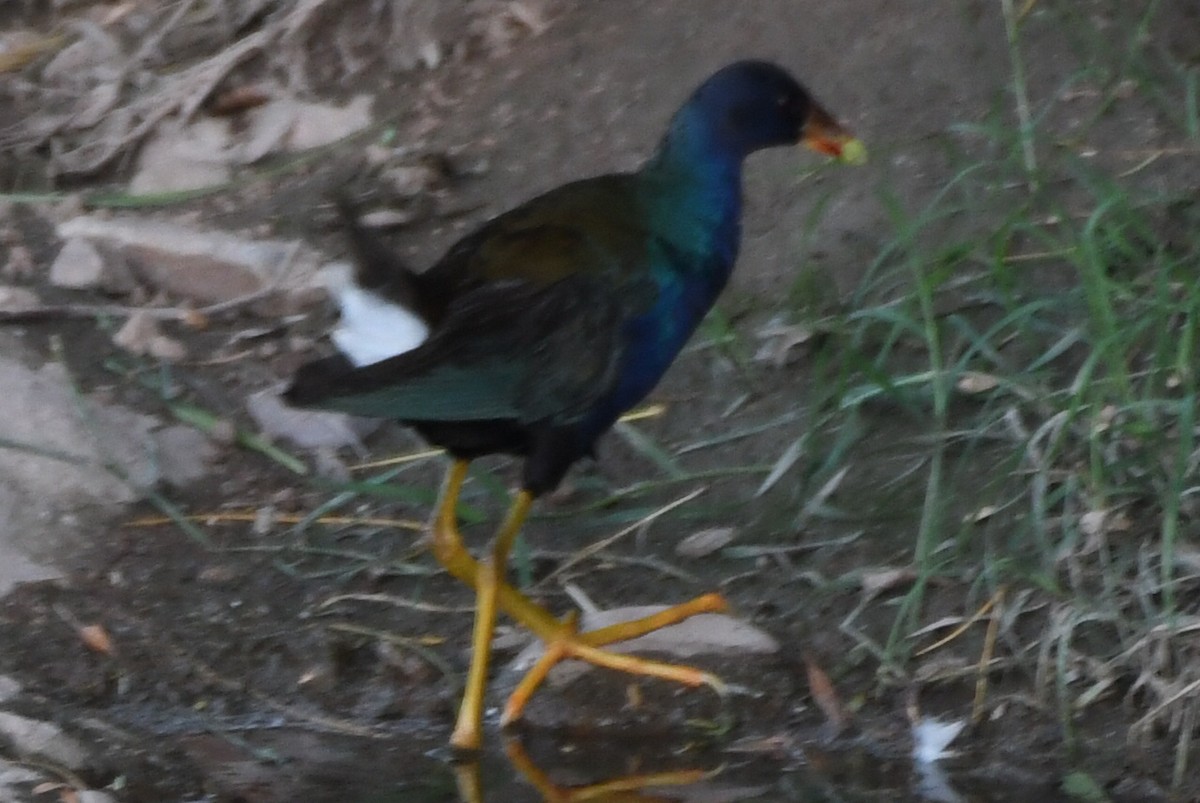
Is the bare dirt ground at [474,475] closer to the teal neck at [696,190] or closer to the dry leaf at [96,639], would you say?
the dry leaf at [96,639]

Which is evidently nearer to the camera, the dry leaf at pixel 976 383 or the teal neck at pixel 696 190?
the teal neck at pixel 696 190

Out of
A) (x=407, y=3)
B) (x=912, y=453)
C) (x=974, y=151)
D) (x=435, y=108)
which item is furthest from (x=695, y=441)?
(x=407, y=3)

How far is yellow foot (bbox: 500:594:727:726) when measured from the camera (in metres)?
2.91

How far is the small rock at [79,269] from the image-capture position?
171 inches

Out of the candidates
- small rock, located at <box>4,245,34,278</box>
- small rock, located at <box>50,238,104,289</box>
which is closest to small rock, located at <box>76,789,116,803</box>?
small rock, located at <box>50,238,104,289</box>

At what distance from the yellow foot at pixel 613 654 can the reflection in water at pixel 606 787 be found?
171 millimetres

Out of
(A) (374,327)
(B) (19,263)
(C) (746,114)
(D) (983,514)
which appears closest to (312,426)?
(A) (374,327)

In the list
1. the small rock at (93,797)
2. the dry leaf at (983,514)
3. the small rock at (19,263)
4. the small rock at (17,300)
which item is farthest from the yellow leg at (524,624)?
the small rock at (19,263)

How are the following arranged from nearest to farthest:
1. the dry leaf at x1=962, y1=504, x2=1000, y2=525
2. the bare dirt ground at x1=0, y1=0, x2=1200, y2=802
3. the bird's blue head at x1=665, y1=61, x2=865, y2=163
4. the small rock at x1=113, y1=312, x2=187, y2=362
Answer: the bare dirt ground at x1=0, y1=0, x2=1200, y2=802 < the dry leaf at x1=962, y1=504, x2=1000, y2=525 < the bird's blue head at x1=665, y1=61, x2=865, y2=163 < the small rock at x1=113, y1=312, x2=187, y2=362

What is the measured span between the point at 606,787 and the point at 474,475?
0.98 m

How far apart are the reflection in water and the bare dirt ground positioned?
3cm

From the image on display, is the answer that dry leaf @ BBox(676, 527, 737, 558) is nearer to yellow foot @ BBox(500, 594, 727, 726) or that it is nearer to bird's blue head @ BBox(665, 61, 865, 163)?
yellow foot @ BBox(500, 594, 727, 726)

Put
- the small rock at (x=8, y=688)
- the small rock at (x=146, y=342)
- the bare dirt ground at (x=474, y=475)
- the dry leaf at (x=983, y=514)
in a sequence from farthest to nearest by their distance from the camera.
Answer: the small rock at (x=146, y=342), the dry leaf at (x=983, y=514), the small rock at (x=8, y=688), the bare dirt ground at (x=474, y=475)

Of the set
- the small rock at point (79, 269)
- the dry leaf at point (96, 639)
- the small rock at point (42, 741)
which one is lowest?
A: the small rock at point (42, 741)
